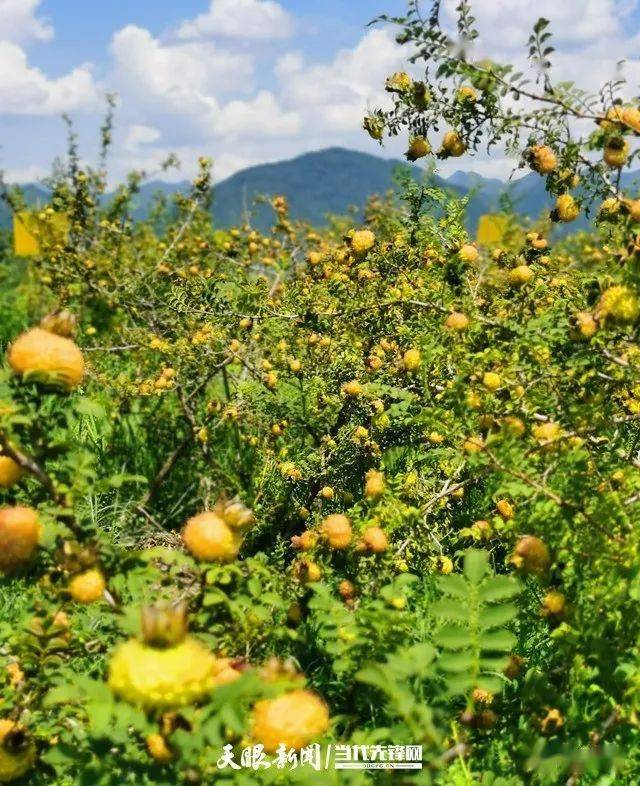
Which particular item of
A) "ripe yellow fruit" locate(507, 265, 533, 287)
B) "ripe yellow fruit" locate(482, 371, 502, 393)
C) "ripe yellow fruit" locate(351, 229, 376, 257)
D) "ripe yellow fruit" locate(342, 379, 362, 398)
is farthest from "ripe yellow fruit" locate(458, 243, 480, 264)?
"ripe yellow fruit" locate(342, 379, 362, 398)

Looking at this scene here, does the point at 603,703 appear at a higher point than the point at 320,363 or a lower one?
lower

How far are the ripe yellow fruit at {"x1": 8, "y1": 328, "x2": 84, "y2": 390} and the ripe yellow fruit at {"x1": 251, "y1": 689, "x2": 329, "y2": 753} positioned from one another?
0.68 m

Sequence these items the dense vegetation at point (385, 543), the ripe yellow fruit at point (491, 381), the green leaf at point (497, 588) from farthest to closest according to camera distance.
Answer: the ripe yellow fruit at point (491, 381), the green leaf at point (497, 588), the dense vegetation at point (385, 543)

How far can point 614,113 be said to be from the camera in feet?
5.87

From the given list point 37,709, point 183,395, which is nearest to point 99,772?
point 37,709

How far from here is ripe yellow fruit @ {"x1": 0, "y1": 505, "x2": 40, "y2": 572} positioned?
1.32 metres

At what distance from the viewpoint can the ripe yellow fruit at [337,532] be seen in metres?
1.86

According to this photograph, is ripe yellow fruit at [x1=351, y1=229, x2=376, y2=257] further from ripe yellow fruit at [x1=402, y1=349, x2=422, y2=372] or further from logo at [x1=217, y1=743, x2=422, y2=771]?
logo at [x1=217, y1=743, x2=422, y2=771]

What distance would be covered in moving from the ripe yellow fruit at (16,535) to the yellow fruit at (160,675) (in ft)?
1.17

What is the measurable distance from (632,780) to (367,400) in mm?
1819

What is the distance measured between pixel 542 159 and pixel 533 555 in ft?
3.87

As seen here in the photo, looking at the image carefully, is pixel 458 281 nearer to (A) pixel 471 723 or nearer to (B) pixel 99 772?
(A) pixel 471 723

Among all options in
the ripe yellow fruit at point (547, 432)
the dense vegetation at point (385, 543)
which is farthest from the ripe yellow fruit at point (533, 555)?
the ripe yellow fruit at point (547, 432)

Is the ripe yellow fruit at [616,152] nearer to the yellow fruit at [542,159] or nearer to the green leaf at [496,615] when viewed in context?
the yellow fruit at [542,159]
